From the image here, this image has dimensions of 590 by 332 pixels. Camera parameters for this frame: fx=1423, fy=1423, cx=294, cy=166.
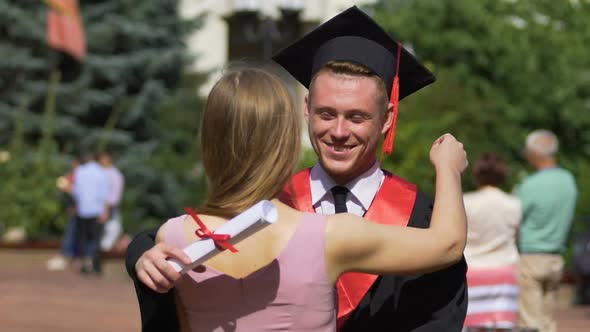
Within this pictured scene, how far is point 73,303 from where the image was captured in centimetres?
1402

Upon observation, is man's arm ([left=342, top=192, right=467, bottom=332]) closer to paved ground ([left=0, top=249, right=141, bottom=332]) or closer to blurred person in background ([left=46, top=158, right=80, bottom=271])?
paved ground ([left=0, top=249, right=141, bottom=332])

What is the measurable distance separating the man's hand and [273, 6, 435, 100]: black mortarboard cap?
0.97 meters

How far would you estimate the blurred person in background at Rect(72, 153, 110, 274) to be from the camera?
16938 mm

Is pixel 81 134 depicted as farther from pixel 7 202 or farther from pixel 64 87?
pixel 7 202

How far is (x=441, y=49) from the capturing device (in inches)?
884

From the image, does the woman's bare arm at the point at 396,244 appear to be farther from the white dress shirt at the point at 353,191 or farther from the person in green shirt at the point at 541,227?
the person in green shirt at the point at 541,227

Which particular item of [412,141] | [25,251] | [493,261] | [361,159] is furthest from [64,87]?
[361,159]

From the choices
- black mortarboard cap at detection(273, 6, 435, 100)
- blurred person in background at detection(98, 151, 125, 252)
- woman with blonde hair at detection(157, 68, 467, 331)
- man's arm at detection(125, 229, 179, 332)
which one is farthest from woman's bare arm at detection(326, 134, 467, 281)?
blurred person in background at detection(98, 151, 125, 252)

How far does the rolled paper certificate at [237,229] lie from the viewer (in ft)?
10.2

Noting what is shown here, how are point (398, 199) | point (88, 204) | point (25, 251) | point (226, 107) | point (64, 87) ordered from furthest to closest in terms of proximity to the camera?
point (64, 87), point (25, 251), point (88, 204), point (398, 199), point (226, 107)

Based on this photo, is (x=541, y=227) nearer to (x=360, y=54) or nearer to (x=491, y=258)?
(x=491, y=258)

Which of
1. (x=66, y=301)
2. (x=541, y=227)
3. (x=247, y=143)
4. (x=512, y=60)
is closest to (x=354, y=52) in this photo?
(x=247, y=143)

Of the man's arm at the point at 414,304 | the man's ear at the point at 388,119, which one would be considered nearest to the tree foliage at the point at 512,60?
the man's ear at the point at 388,119

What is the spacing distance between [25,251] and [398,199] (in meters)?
16.3
